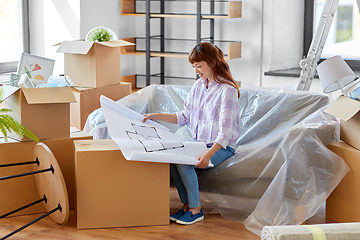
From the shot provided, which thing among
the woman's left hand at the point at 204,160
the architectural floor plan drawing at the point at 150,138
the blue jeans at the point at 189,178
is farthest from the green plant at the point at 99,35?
the woman's left hand at the point at 204,160

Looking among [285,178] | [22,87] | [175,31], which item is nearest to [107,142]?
[22,87]

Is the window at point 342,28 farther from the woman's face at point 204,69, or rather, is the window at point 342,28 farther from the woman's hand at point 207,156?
the woman's hand at point 207,156

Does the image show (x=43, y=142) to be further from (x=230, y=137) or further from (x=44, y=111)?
(x=230, y=137)

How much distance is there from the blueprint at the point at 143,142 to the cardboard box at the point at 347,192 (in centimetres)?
61

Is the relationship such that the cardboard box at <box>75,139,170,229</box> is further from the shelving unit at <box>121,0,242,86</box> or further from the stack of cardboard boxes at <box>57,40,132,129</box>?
the shelving unit at <box>121,0,242,86</box>

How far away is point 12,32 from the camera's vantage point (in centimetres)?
358

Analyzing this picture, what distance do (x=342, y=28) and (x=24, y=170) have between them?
8.92 ft

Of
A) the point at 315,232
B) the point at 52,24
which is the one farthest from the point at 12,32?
the point at 315,232

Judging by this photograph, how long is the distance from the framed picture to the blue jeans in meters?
0.75

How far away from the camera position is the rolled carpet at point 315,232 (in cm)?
106

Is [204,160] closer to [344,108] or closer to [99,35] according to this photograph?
[344,108]

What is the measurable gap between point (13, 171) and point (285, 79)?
87.7 inches

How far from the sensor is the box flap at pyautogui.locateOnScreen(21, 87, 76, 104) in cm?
200

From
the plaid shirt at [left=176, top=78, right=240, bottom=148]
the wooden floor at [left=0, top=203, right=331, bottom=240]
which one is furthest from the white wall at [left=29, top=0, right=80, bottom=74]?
the wooden floor at [left=0, top=203, right=331, bottom=240]
